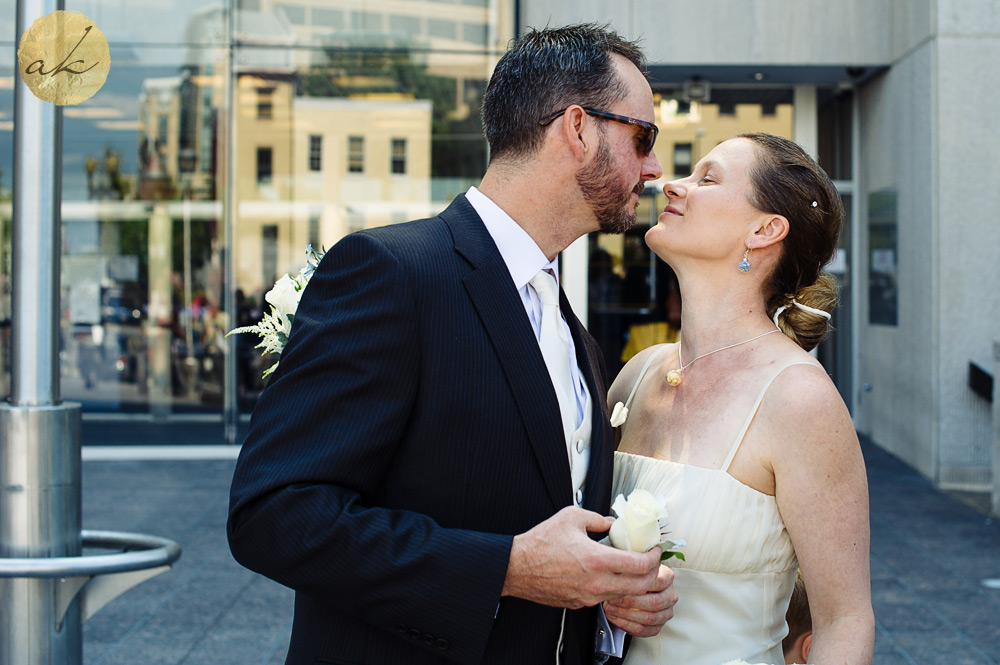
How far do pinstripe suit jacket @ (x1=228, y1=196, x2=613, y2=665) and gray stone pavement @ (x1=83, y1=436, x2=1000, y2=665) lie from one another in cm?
328

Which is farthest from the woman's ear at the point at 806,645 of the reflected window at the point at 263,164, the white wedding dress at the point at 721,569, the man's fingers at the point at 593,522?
the reflected window at the point at 263,164

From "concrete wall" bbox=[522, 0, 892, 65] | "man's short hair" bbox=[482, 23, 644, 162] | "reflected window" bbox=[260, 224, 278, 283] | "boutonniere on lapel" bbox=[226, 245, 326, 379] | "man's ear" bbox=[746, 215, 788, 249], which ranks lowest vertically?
A: "boutonniere on lapel" bbox=[226, 245, 326, 379]

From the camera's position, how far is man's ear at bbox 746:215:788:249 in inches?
95.9

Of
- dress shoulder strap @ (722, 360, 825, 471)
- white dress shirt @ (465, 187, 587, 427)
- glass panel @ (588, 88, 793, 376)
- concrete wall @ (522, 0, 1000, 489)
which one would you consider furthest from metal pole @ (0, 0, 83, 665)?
glass panel @ (588, 88, 793, 376)

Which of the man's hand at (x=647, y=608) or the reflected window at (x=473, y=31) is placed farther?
the reflected window at (x=473, y=31)

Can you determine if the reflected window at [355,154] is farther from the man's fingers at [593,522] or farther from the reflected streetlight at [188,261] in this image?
the man's fingers at [593,522]

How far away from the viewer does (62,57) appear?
7.41 ft

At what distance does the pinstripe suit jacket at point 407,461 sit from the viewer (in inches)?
63.3

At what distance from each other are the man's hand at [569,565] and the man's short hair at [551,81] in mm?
850

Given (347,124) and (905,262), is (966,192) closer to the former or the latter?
(905,262)

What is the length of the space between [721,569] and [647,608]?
22.4 inches

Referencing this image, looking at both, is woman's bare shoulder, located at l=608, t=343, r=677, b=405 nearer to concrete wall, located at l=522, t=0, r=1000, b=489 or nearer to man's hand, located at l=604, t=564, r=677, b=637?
man's hand, located at l=604, t=564, r=677, b=637

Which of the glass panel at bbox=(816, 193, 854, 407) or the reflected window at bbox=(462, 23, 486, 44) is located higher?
the reflected window at bbox=(462, 23, 486, 44)

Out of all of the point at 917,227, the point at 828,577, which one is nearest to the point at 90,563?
the point at 828,577
